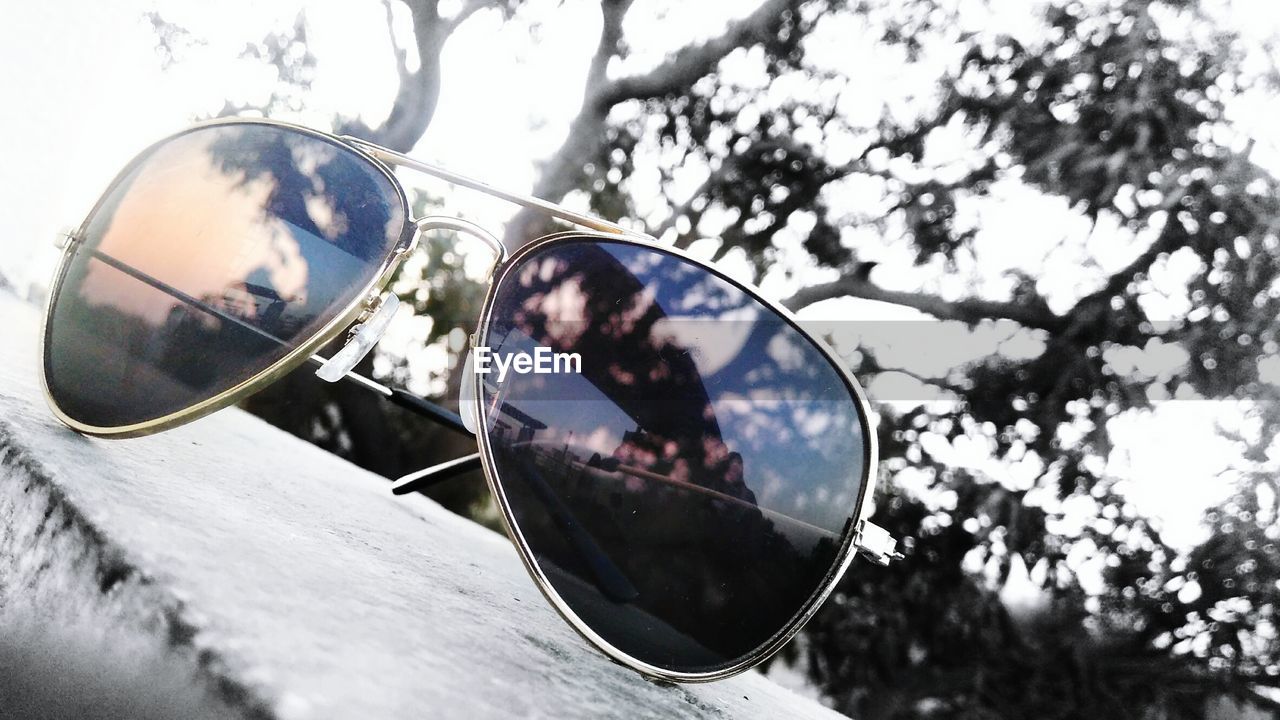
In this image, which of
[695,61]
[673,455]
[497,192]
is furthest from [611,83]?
[673,455]

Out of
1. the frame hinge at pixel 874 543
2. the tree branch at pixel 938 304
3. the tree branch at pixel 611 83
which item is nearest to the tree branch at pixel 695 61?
the tree branch at pixel 611 83

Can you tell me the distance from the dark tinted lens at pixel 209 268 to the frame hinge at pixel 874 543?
0.64 feet

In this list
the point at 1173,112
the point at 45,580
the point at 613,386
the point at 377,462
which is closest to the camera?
the point at 45,580

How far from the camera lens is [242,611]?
0.11 m

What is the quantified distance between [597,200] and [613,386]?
383mm

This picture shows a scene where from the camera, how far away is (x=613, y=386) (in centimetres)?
22

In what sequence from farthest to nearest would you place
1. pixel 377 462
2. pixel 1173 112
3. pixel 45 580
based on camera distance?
pixel 377 462 < pixel 1173 112 < pixel 45 580

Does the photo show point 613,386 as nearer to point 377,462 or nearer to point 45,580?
point 45,580

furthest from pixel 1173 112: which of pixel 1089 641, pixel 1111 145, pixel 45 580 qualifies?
pixel 45 580

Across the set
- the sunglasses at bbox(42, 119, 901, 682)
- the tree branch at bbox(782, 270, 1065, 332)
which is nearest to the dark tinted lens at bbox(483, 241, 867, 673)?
the sunglasses at bbox(42, 119, 901, 682)

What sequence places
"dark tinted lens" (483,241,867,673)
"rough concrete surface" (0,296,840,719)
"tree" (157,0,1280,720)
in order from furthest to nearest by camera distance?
"tree" (157,0,1280,720) < "dark tinted lens" (483,241,867,673) < "rough concrete surface" (0,296,840,719)

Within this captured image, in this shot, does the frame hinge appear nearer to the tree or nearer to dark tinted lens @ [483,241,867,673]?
dark tinted lens @ [483,241,867,673]

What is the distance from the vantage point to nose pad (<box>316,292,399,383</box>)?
248 mm

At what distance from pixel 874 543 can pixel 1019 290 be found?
1.13 feet
